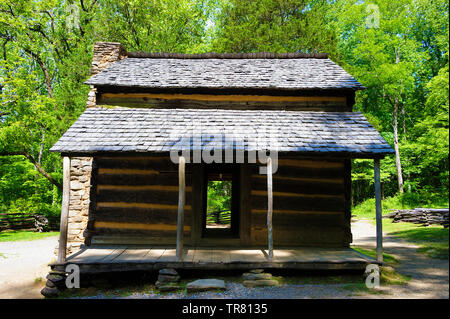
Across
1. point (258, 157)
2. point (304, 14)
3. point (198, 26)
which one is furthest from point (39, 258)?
point (304, 14)

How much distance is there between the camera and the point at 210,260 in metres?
5.64

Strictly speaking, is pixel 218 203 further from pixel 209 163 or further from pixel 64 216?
pixel 64 216

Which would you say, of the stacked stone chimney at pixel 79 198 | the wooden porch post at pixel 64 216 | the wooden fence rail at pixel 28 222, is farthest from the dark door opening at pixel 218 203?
the wooden fence rail at pixel 28 222

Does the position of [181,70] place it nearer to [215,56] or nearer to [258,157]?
[215,56]

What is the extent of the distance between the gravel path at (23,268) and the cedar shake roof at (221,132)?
9.93ft

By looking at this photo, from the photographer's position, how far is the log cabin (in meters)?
5.79

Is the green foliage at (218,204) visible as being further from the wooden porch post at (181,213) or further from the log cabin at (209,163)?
the wooden porch post at (181,213)

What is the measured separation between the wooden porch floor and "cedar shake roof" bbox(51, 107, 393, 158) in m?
2.36

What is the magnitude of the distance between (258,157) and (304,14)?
1576 centimetres

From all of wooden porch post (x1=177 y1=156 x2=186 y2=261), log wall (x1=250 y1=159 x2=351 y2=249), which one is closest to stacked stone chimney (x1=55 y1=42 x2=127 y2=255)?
wooden porch post (x1=177 y1=156 x2=186 y2=261)

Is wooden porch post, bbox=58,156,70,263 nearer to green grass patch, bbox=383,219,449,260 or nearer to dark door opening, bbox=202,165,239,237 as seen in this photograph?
dark door opening, bbox=202,165,239,237

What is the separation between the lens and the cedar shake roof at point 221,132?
581cm

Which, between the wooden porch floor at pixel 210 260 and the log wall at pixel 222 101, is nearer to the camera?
the wooden porch floor at pixel 210 260

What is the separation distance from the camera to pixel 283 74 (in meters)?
8.64
